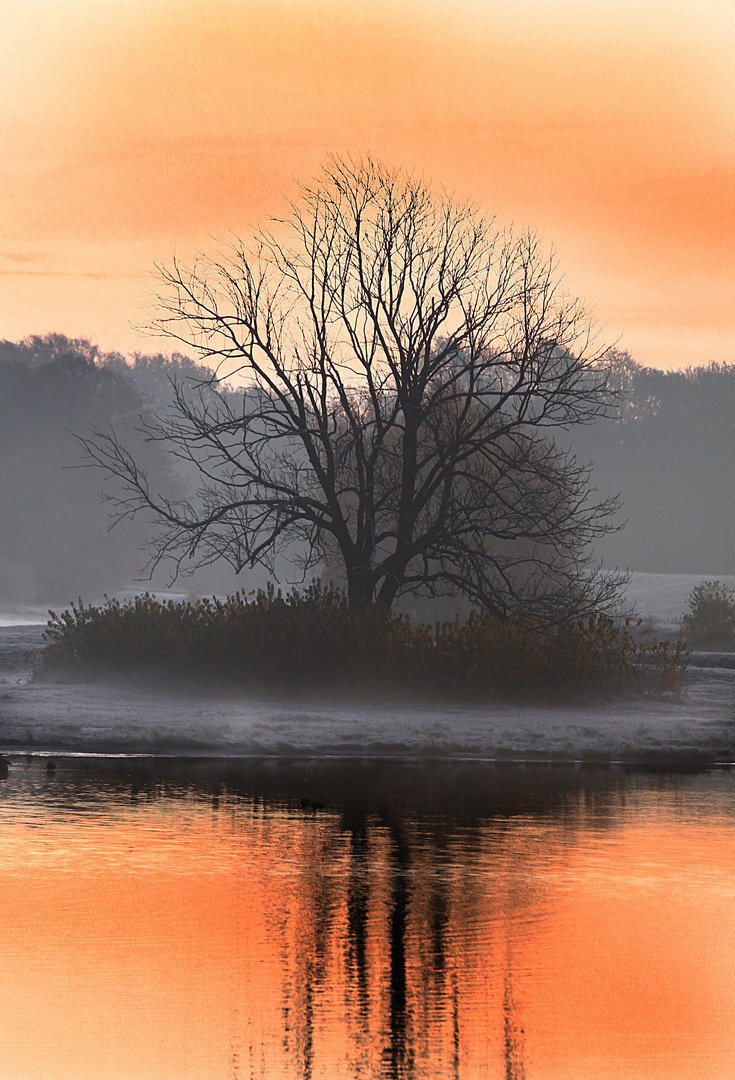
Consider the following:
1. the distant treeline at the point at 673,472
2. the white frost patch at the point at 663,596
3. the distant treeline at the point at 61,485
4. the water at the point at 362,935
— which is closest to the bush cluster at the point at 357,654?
the water at the point at 362,935

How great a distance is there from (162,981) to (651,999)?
7.89 ft

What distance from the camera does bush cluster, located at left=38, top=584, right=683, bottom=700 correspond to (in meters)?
21.5

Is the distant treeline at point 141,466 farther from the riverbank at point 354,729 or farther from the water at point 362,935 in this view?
the water at point 362,935

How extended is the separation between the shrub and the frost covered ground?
16291 mm

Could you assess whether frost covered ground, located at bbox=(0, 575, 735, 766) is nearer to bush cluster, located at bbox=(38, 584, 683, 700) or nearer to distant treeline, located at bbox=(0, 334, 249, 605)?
bush cluster, located at bbox=(38, 584, 683, 700)

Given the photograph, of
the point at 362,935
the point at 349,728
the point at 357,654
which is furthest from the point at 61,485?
the point at 362,935

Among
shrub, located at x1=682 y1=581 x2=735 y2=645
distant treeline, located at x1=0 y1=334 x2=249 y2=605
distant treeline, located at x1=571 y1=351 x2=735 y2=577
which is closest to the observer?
shrub, located at x1=682 y1=581 x2=735 y2=645

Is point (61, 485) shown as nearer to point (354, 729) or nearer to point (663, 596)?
point (663, 596)

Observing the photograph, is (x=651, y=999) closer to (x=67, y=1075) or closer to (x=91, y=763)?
(x=67, y=1075)

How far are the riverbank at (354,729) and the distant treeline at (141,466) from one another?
177ft

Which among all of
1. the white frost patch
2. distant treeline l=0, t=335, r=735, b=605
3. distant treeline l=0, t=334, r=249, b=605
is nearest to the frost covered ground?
the white frost patch

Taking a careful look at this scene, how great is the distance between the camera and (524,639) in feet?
72.7

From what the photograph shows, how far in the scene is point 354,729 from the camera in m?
18.0

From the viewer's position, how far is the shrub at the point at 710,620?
123 feet
